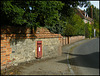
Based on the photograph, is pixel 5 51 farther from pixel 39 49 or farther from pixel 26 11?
pixel 39 49

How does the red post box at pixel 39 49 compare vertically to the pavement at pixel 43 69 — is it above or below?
above

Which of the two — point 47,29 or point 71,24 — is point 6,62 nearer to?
point 47,29

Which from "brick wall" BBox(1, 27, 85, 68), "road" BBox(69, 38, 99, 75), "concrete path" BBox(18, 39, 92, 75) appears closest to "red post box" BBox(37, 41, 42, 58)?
"brick wall" BBox(1, 27, 85, 68)

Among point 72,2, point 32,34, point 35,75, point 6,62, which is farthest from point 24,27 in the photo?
point 72,2

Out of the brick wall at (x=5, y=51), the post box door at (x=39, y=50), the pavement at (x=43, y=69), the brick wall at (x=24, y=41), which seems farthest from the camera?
the post box door at (x=39, y=50)

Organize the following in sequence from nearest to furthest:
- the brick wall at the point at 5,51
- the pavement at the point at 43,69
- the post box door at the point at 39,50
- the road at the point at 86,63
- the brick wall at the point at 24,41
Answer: the pavement at the point at 43,69
the brick wall at the point at 5,51
the brick wall at the point at 24,41
the road at the point at 86,63
the post box door at the point at 39,50

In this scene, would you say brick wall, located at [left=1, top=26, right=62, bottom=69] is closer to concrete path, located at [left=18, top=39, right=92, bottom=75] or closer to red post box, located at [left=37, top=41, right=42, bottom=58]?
red post box, located at [left=37, top=41, right=42, bottom=58]

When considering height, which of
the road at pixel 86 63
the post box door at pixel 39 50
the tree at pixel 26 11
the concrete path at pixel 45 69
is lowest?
the road at pixel 86 63

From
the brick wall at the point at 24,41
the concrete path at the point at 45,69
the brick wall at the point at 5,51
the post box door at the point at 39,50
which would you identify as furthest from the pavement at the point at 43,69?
the brick wall at the point at 5,51

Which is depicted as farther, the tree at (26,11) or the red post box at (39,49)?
the red post box at (39,49)

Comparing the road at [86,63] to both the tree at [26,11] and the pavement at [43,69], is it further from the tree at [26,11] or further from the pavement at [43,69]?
the tree at [26,11]

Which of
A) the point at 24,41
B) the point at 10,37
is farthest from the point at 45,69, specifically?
the point at 10,37

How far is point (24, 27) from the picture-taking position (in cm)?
816

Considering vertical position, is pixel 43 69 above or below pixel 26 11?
below
